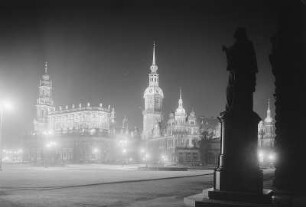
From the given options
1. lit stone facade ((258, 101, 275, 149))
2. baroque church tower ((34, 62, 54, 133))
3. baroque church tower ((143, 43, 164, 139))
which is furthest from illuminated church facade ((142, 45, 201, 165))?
baroque church tower ((34, 62, 54, 133))

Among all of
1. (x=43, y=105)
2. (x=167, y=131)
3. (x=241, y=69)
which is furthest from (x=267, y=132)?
(x=241, y=69)

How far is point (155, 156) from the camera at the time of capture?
136 m

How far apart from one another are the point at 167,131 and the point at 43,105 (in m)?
54.8

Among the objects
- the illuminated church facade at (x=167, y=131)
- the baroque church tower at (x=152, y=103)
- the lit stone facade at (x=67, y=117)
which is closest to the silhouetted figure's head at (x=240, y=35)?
the illuminated church facade at (x=167, y=131)

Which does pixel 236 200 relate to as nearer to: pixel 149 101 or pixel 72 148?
pixel 72 148

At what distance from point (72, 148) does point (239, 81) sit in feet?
414

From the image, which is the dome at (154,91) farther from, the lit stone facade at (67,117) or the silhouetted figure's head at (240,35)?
the silhouetted figure's head at (240,35)

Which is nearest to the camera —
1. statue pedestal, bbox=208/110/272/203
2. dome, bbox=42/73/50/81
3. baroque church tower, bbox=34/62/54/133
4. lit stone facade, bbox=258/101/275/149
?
statue pedestal, bbox=208/110/272/203

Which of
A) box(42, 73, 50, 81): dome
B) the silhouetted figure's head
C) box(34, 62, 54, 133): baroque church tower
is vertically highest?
box(42, 73, 50, 81): dome

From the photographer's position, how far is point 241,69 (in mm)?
16000

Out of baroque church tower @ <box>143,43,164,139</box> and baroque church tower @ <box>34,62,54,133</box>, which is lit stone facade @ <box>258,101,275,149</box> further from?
baroque church tower @ <box>34,62,54,133</box>

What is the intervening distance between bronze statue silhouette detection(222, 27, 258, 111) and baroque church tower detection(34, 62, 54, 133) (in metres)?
152

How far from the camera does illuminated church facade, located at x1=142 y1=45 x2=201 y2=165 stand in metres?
114

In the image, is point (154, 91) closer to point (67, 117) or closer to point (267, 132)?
point (67, 117)
